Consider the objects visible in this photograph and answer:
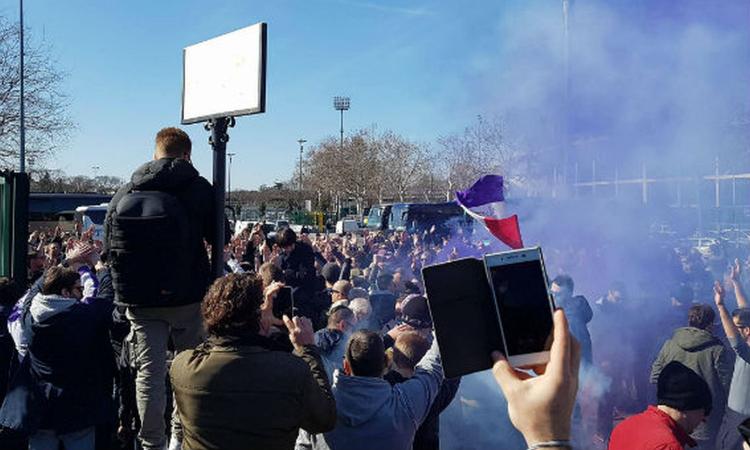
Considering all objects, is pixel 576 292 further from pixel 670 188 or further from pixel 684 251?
pixel 670 188

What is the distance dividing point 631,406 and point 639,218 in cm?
614

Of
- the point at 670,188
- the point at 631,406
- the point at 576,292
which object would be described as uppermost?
the point at 670,188

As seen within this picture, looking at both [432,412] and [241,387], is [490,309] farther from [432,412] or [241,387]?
[432,412]

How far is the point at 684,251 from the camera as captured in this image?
1097 cm

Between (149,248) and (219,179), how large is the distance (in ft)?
1.61

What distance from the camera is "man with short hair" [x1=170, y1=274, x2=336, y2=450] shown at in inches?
91.2

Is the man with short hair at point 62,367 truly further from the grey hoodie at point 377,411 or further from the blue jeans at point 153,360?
the grey hoodie at point 377,411

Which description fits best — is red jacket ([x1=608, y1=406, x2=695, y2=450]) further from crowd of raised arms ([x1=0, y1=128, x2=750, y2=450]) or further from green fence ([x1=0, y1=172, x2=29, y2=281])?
green fence ([x1=0, y1=172, x2=29, y2=281])

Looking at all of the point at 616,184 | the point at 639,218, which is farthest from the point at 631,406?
the point at 616,184

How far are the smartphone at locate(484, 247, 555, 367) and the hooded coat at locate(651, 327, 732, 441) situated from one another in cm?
375

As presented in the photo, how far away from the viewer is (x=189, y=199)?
3.31 m

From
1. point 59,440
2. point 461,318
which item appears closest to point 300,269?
point 59,440

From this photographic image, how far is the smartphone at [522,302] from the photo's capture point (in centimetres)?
152

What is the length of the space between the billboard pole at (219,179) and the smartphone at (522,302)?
2.08 metres
